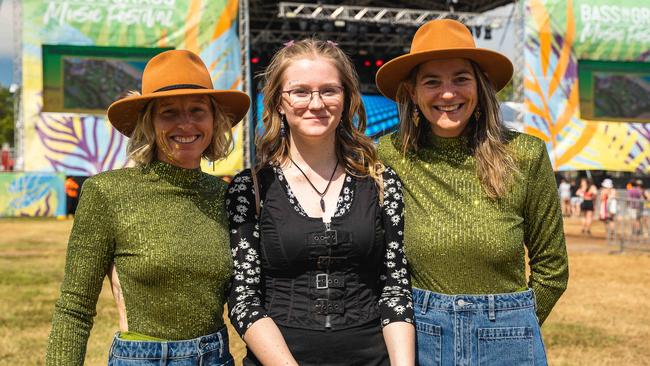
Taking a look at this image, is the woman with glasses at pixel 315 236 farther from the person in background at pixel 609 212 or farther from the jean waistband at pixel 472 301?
the person in background at pixel 609 212

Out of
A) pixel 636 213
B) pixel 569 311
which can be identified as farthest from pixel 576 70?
pixel 569 311

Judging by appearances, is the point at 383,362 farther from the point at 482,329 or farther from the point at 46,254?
the point at 46,254

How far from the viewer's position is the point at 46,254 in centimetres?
1221

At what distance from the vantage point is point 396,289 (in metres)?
2.33

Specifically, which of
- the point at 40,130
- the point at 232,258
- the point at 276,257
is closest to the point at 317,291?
the point at 276,257

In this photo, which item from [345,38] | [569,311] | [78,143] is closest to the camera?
[569,311]

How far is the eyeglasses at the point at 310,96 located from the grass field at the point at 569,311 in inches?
143

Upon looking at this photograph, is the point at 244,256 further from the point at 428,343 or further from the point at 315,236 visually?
the point at 428,343

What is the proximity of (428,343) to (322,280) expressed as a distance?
0.45 metres

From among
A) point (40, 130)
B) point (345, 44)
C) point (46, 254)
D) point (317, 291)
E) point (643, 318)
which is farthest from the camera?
point (345, 44)

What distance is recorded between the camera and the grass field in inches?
229

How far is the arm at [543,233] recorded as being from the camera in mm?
2441

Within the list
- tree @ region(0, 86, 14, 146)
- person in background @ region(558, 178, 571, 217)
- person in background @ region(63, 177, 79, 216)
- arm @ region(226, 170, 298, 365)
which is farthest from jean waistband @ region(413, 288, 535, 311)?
tree @ region(0, 86, 14, 146)

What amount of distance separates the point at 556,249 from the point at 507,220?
0.76 feet
